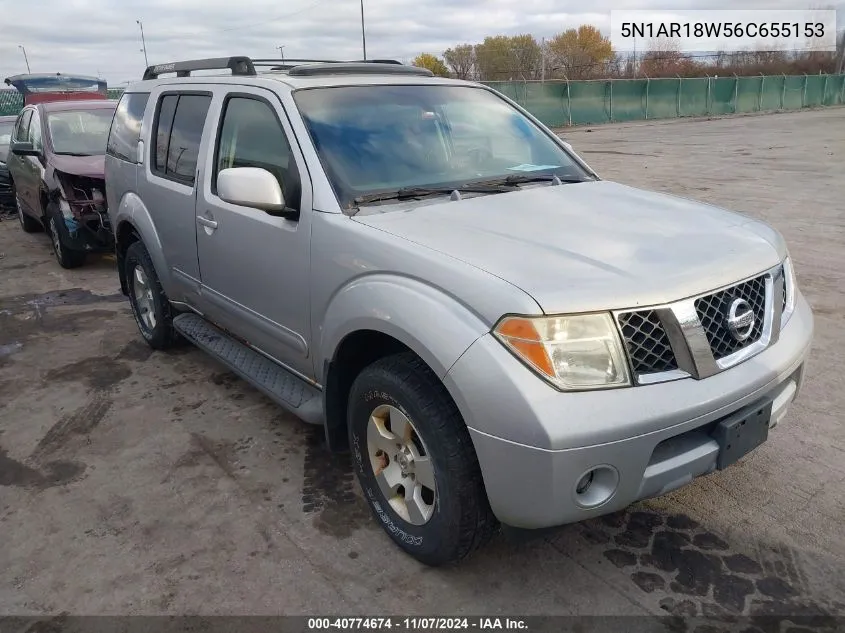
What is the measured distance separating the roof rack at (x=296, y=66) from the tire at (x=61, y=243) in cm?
345

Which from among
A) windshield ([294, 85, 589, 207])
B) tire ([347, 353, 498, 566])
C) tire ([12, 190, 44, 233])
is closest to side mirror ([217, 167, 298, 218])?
windshield ([294, 85, 589, 207])

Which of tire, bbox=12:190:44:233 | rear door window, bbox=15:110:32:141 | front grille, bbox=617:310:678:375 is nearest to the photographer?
front grille, bbox=617:310:678:375

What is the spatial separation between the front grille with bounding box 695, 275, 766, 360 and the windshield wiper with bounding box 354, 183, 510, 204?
1.14 metres

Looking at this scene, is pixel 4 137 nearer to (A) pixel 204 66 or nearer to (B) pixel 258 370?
(A) pixel 204 66

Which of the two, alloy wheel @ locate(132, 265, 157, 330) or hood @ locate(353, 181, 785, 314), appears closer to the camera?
hood @ locate(353, 181, 785, 314)

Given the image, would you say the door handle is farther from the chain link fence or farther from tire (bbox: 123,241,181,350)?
the chain link fence

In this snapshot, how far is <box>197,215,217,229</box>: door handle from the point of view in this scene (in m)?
3.65

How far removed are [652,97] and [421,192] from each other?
3594 centimetres

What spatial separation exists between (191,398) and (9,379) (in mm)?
1424

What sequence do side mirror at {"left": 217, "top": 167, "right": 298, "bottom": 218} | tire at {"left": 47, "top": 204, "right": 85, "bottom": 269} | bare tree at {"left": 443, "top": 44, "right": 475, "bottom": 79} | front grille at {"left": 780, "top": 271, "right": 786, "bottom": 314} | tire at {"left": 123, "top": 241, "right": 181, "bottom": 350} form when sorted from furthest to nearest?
bare tree at {"left": 443, "top": 44, "right": 475, "bottom": 79} < tire at {"left": 47, "top": 204, "right": 85, "bottom": 269} < tire at {"left": 123, "top": 241, "right": 181, "bottom": 350} < side mirror at {"left": 217, "top": 167, "right": 298, "bottom": 218} < front grille at {"left": 780, "top": 271, "right": 786, "bottom": 314}

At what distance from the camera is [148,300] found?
5.02 meters

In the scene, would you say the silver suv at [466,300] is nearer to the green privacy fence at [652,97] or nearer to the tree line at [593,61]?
the green privacy fence at [652,97]

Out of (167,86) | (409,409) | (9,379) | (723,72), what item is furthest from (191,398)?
(723,72)

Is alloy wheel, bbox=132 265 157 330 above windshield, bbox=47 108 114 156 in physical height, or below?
below
